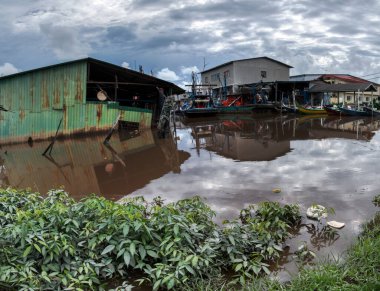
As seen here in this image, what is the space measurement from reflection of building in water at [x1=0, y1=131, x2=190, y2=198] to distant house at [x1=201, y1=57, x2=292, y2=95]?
1111 inches

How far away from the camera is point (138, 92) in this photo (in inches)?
1011

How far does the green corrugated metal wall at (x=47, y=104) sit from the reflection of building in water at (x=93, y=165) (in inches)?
42.2

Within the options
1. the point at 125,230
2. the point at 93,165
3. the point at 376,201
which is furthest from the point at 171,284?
the point at 93,165

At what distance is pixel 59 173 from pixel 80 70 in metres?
9.35

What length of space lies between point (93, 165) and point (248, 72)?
35790 mm

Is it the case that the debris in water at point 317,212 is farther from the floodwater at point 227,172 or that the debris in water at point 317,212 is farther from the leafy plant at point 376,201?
the leafy plant at point 376,201

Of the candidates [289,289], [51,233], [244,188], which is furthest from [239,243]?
[244,188]

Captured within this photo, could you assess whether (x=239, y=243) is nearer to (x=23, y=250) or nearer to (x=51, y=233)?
(x=51, y=233)

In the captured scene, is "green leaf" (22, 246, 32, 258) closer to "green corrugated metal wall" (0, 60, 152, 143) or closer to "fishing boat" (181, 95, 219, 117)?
"green corrugated metal wall" (0, 60, 152, 143)

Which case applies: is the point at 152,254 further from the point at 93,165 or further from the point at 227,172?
the point at 93,165

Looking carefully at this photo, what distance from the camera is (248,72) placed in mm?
44750

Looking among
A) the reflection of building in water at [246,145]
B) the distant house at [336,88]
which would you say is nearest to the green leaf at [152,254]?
the reflection of building in water at [246,145]

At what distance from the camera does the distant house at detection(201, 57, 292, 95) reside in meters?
44.2

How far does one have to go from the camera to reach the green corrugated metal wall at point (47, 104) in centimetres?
1744
